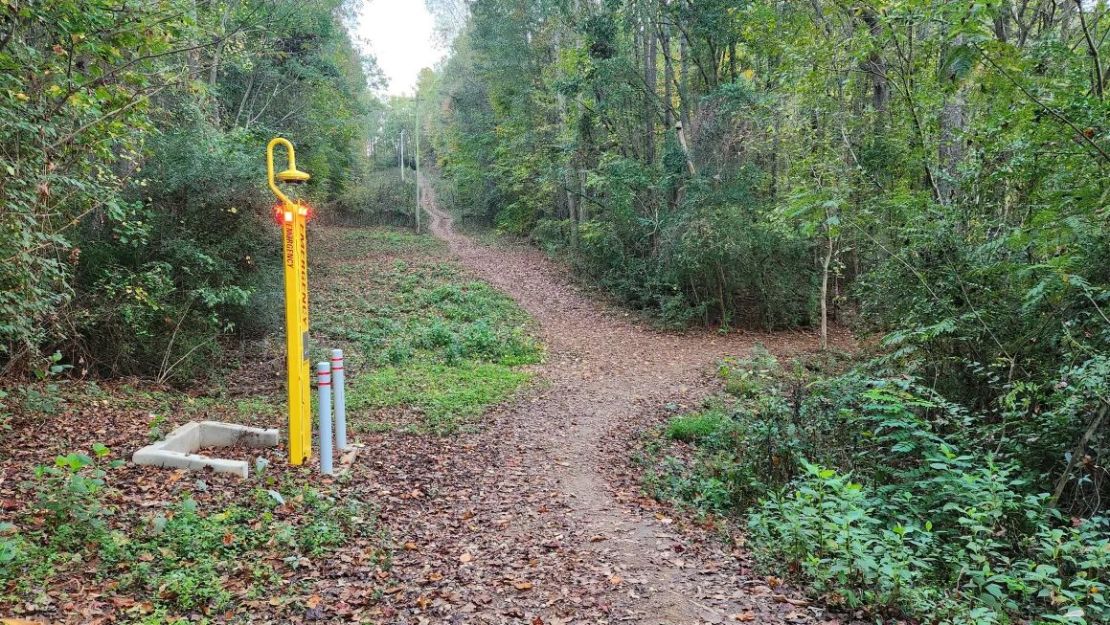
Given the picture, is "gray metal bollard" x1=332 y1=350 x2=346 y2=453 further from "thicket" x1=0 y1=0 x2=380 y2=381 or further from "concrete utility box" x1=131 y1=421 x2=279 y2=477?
"thicket" x1=0 y1=0 x2=380 y2=381

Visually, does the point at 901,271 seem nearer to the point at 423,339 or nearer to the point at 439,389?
the point at 439,389

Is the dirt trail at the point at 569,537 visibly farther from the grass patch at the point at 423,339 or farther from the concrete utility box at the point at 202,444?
the concrete utility box at the point at 202,444

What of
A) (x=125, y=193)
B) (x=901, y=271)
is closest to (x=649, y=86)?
(x=901, y=271)

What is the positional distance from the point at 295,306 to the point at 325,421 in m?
1.15

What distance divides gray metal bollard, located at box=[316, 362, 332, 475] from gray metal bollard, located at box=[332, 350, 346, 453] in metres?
0.17

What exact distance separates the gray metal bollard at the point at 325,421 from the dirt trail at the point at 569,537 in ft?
3.53

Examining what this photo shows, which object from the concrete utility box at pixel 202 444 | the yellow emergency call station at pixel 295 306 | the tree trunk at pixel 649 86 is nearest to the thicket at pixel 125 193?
the concrete utility box at pixel 202 444

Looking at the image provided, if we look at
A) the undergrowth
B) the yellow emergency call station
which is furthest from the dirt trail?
the yellow emergency call station

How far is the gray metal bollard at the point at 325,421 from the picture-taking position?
557cm

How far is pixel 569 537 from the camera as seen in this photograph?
4867mm

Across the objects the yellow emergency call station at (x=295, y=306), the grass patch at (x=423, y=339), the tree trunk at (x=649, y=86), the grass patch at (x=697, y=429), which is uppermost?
the tree trunk at (x=649, y=86)

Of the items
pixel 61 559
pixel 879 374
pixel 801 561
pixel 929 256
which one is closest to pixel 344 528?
pixel 61 559

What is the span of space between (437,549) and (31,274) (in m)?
4.88

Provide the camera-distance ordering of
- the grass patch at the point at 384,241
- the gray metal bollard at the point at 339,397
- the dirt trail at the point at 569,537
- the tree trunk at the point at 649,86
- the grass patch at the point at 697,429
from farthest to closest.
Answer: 1. the grass patch at the point at 384,241
2. the tree trunk at the point at 649,86
3. the grass patch at the point at 697,429
4. the gray metal bollard at the point at 339,397
5. the dirt trail at the point at 569,537
